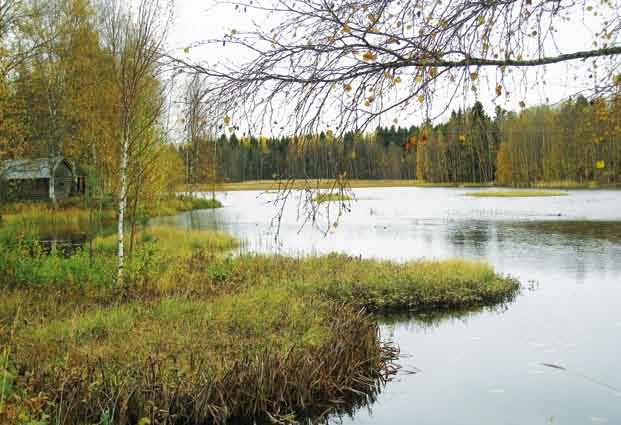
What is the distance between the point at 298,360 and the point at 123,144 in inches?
256

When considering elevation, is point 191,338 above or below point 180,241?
below

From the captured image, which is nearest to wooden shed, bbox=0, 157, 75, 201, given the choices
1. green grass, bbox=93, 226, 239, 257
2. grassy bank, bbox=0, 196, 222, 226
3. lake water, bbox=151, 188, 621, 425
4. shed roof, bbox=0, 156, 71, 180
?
shed roof, bbox=0, 156, 71, 180

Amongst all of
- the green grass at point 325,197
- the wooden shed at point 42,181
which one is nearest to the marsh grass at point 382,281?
the green grass at point 325,197

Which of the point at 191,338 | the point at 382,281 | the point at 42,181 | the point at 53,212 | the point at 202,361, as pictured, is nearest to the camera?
the point at 202,361

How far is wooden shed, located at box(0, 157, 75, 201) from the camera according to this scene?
30.4 meters

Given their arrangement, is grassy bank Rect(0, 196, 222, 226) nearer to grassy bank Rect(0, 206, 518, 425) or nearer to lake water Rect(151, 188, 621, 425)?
lake water Rect(151, 188, 621, 425)

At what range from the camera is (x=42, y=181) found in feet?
110

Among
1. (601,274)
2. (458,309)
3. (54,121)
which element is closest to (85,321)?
(458,309)

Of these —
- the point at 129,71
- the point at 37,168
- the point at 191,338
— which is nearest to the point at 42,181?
the point at 37,168

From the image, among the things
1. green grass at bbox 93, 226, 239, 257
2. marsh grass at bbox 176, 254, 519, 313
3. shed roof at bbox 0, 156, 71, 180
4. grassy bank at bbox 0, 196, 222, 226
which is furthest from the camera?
shed roof at bbox 0, 156, 71, 180

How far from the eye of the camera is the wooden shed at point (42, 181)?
99.8 ft

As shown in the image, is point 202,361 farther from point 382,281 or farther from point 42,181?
point 42,181

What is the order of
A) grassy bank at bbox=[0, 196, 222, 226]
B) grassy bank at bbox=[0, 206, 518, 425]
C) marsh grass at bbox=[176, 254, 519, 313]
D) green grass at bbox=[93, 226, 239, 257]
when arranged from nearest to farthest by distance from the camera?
grassy bank at bbox=[0, 206, 518, 425], marsh grass at bbox=[176, 254, 519, 313], green grass at bbox=[93, 226, 239, 257], grassy bank at bbox=[0, 196, 222, 226]

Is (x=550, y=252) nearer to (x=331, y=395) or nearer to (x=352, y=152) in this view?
(x=331, y=395)
